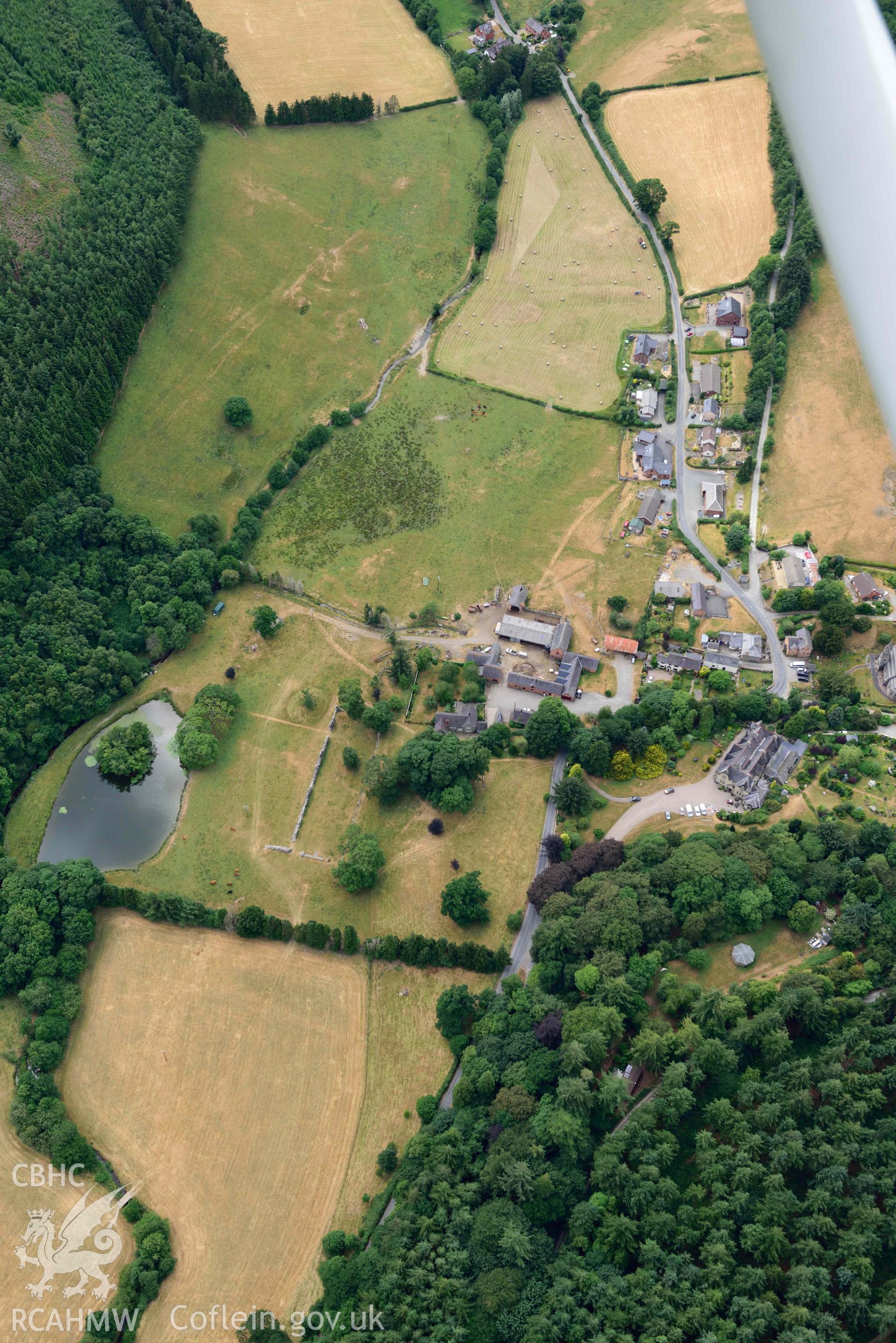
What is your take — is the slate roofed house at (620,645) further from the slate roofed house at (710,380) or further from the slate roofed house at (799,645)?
the slate roofed house at (710,380)

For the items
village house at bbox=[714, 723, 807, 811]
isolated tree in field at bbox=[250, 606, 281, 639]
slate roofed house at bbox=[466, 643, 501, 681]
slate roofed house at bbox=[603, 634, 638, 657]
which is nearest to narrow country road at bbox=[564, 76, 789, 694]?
village house at bbox=[714, 723, 807, 811]

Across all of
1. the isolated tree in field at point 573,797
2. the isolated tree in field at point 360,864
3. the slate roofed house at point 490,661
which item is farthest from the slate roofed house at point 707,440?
the isolated tree in field at point 360,864

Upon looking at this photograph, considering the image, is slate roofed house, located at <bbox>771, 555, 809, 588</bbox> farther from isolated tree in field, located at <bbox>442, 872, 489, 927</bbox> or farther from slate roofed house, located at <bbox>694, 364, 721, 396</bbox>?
isolated tree in field, located at <bbox>442, 872, 489, 927</bbox>

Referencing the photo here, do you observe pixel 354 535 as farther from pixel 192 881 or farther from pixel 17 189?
pixel 17 189

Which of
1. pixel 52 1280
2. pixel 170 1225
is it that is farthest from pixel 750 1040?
pixel 52 1280

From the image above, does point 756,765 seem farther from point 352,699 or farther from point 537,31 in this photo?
point 537,31

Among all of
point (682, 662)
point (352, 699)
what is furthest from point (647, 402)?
point (352, 699)
